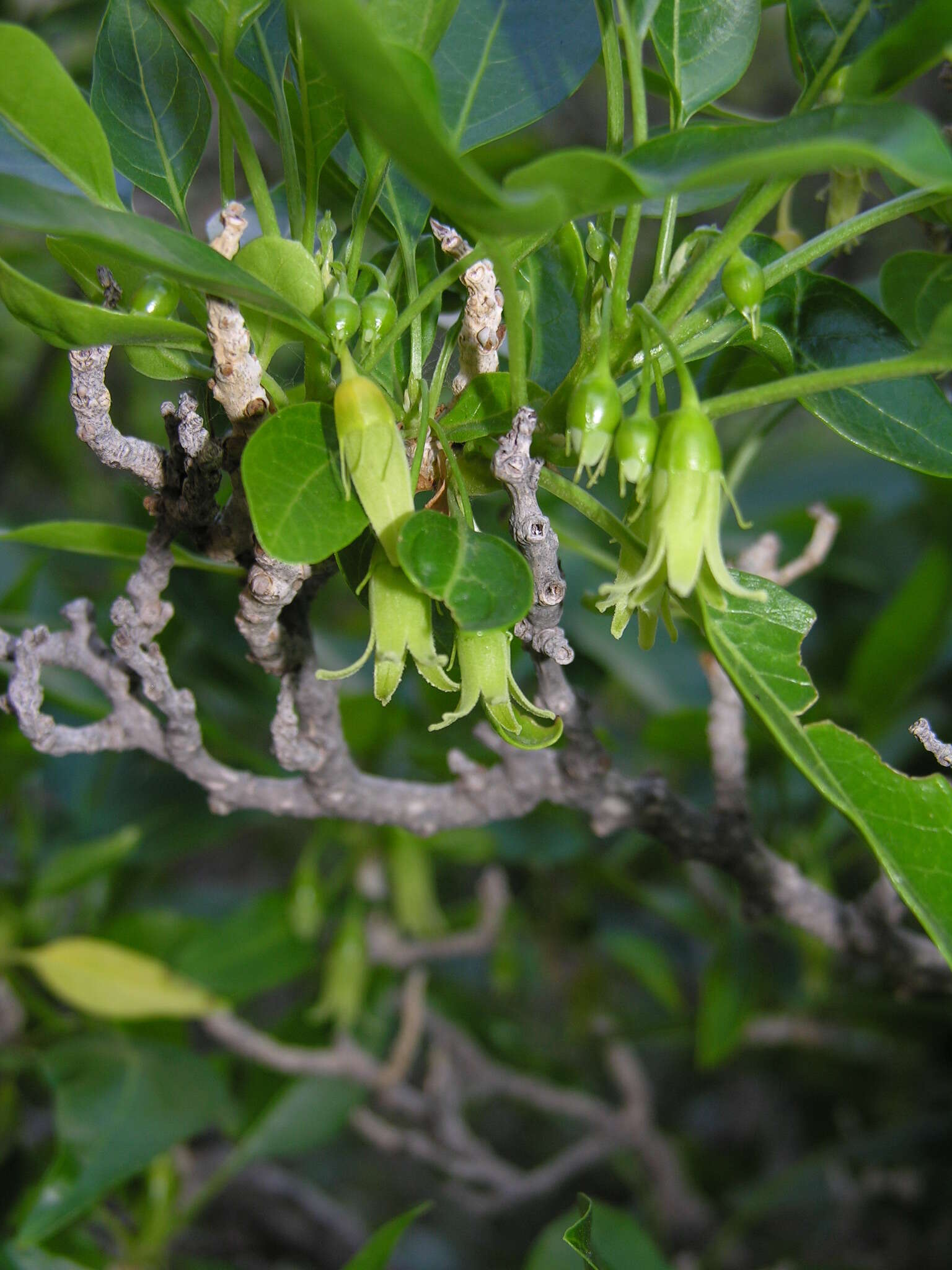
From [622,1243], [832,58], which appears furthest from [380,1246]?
[832,58]

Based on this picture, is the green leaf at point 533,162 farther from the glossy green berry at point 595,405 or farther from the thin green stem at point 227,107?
the thin green stem at point 227,107

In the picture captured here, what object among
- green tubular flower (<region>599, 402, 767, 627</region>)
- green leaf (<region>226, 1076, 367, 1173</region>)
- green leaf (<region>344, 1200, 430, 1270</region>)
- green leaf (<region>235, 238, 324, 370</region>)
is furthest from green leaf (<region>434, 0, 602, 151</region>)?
green leaf (<region>226, 1076, 367, 1173</region>)

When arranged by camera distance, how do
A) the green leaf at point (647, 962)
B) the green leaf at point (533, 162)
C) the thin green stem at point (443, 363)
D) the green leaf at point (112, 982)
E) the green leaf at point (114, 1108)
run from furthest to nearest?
the green leaf at point (647, 962), the green leaf at point (112, 982), the green leaf at point (114, 1108), the thin green stem at point (443, 363), the green leaf at point (533, 162)

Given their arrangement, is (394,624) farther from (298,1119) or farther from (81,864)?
(298,1119)

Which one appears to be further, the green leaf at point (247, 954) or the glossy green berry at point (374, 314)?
the green leaf at point (247, 954)

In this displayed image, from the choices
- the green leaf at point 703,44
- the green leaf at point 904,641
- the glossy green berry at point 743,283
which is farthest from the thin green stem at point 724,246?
the green leaf at point 904,641

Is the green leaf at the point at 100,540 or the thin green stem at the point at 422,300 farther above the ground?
the thin green stem at the point at 422,300

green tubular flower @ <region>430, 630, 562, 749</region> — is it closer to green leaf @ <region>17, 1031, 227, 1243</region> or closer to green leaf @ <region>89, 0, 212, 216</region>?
green leaf @ <region>89, 0, 212, 216</region>
